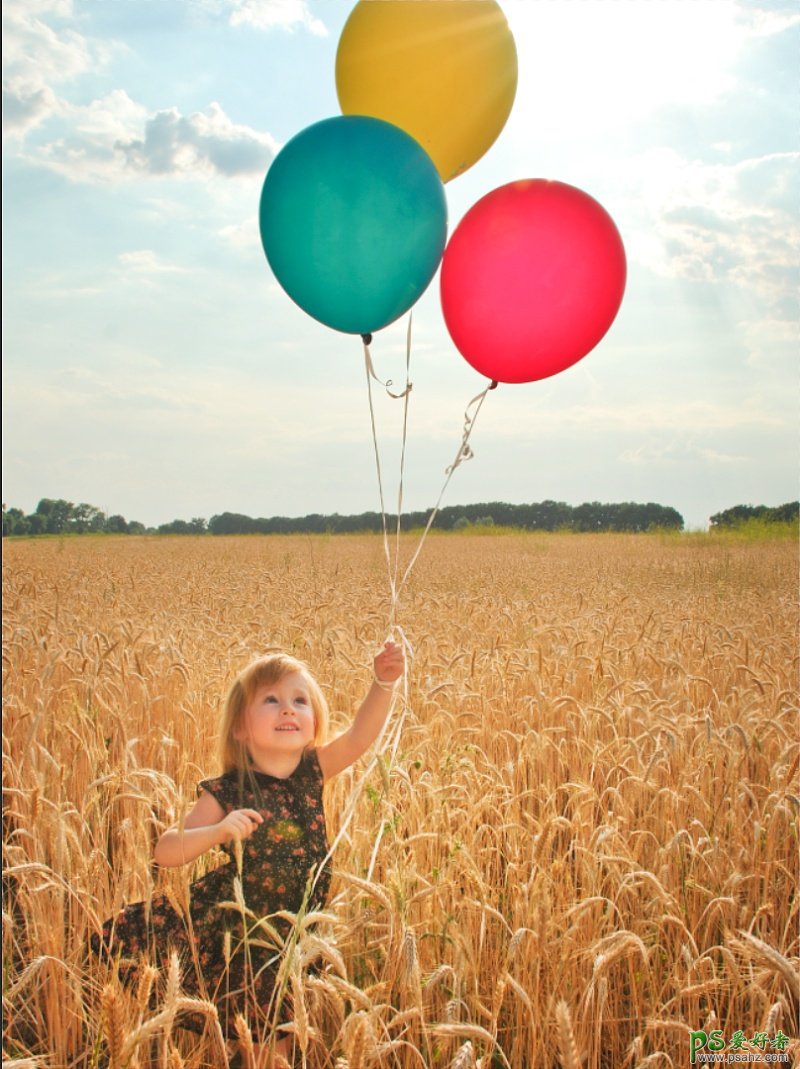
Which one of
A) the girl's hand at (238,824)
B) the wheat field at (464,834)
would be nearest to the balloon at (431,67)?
the wheat field at (464,834)

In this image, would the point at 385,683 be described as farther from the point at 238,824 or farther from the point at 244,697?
the point at 238,824

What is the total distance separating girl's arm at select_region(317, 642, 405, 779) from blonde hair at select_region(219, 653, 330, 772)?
0.51ft

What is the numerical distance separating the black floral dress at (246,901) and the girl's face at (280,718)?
12cm

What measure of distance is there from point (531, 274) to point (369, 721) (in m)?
1.68

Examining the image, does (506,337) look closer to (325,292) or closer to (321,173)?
(325,292)

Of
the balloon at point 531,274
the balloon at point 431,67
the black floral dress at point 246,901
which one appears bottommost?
the black floral dress at point 246,901

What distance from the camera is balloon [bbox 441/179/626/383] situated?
9.47 ft

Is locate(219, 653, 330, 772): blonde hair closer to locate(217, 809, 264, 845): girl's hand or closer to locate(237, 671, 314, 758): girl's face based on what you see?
locate(237, 671, 314, 758): girl's face

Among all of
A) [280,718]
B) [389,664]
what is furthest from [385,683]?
[280,718]

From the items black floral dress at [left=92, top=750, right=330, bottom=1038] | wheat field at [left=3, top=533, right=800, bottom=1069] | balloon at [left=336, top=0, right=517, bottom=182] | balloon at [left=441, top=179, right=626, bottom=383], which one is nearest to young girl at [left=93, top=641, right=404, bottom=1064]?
black floral dress at [left=92, top=750, right=330, bottom=1038]

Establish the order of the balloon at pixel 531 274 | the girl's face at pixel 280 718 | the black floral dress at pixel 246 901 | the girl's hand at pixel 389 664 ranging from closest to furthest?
the black floral dress at pixel 246 901, the girl's face at pixel 280 718, the girl's hand at pixel 389 664, the balloon at pixel 531 274

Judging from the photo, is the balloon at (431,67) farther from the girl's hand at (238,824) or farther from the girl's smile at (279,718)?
the girl's hand at (238,824)

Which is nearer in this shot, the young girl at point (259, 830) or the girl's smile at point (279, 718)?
the young girl at point (259, 830)

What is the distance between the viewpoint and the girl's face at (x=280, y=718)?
2.50 meters
